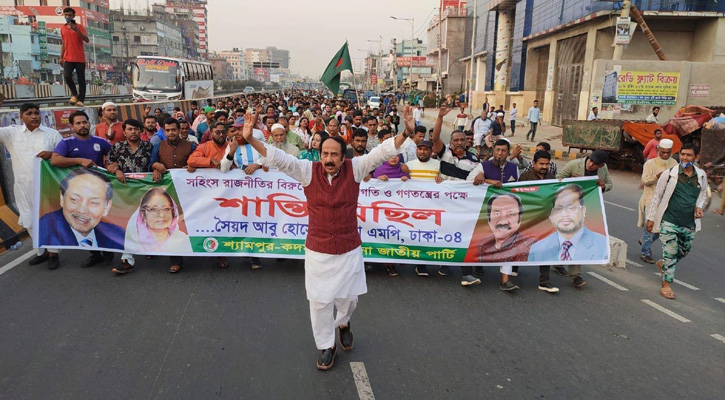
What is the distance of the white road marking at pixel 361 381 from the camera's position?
3627 millimetres

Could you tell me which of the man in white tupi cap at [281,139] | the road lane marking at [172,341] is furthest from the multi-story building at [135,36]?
the road lane marking at [172,341]

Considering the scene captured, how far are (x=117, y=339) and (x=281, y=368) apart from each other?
1.44 metres

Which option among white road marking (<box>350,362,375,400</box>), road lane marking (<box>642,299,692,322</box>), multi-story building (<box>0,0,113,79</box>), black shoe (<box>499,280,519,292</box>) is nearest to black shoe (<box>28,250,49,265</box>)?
white road marking (<box>350,362,375,400</box>)

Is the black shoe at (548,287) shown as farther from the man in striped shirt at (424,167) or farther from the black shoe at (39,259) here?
the black shoe at (39,259)

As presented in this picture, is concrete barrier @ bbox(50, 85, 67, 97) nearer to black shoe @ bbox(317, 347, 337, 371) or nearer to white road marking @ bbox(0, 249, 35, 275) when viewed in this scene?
white road marking @ bbox(0, 249, 35, 275)

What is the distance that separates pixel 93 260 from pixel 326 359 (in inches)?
145

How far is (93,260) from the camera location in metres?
6.24

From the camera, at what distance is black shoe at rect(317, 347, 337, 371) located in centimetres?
395

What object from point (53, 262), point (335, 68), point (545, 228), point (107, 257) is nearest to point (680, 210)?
point (545, 228)

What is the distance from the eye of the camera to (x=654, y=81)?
70.0 feet

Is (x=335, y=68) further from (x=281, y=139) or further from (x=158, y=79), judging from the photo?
(x=158, y=79)

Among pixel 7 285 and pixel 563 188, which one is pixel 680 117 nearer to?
pixel 563 188

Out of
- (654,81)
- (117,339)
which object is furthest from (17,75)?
(117,339)

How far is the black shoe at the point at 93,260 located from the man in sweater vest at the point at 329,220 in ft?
11.4
